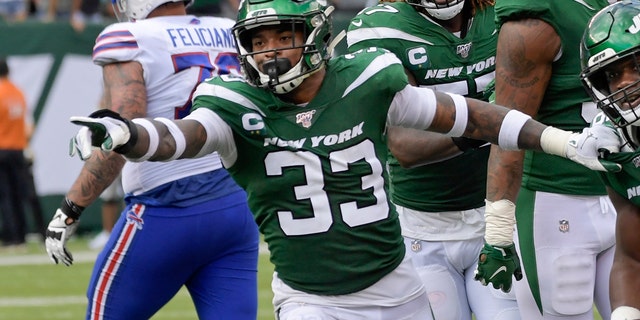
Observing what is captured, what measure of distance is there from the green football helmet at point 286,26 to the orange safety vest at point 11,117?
8.84m

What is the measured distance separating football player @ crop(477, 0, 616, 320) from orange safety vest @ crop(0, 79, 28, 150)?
8.56m

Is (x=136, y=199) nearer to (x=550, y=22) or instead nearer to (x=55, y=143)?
(x=550, y=22)

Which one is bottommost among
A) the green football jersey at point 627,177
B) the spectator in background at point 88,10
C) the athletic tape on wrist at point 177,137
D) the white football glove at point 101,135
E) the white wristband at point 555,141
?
the spectator in background at point 88,10

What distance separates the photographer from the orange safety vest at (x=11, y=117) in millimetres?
12461

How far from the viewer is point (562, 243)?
464 centimetres

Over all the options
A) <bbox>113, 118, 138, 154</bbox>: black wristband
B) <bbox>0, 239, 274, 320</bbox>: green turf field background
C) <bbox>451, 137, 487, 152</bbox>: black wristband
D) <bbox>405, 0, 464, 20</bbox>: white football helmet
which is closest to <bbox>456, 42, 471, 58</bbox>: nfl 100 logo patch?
<bbox>405, 0, 464, 20</bbox>: white football helmet

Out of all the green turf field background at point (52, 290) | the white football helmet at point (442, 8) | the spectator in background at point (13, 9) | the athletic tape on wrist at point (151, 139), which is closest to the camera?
the athletic tape on wrist at point (151, 139)

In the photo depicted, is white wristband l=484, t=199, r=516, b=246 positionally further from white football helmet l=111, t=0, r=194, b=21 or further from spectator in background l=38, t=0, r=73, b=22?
spectator in background l=38, t=0, r=73, b=22

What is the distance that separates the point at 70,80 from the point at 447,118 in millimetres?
9892

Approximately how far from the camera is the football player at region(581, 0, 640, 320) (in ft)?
12.4

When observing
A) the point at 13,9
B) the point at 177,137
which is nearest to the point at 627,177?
the point at 177,137

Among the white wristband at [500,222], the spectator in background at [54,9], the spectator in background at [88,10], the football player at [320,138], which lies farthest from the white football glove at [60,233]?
the spectator in background at [54,9]

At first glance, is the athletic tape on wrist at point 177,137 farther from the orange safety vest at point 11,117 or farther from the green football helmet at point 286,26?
the orange safety vest at point 11,117

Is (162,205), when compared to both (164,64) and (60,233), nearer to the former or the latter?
(60,233)
